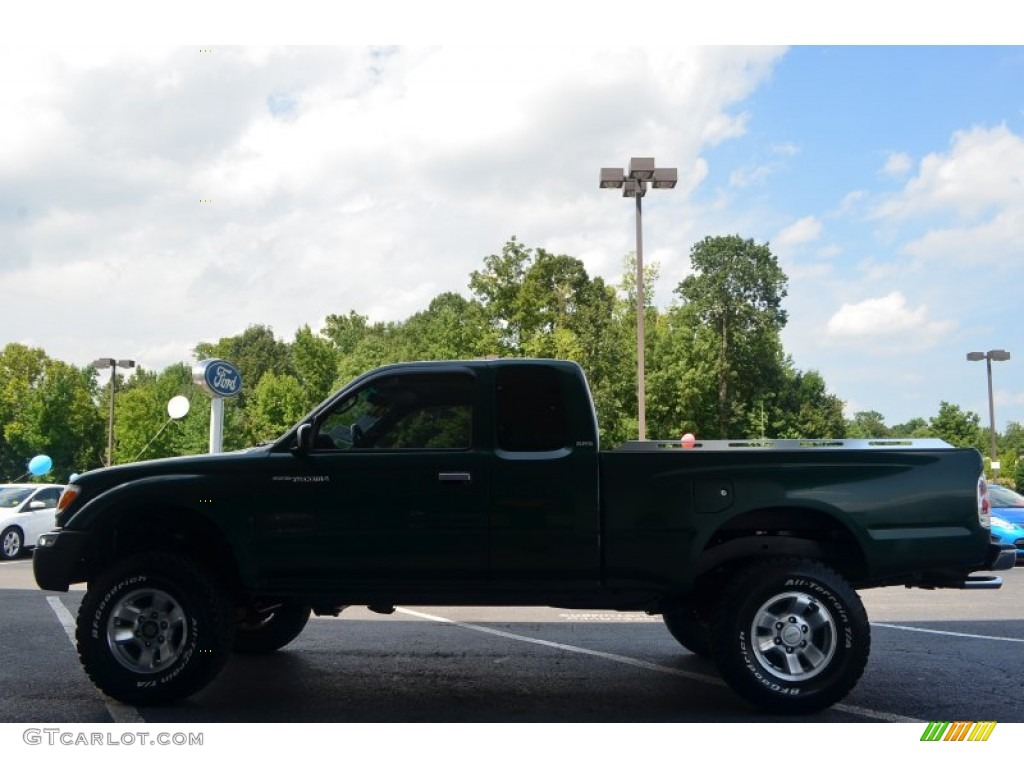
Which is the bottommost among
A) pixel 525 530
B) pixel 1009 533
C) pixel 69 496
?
pixel 1009 533

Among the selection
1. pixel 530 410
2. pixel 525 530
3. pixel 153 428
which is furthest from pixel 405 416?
pixel 153 428

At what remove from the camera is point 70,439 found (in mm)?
74062

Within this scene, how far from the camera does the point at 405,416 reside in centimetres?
603

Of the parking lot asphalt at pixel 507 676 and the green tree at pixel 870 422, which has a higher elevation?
the green tree at pixel 870 422

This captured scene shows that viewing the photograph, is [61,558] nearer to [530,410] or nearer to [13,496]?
[530,410]

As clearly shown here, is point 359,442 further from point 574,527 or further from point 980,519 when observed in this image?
point 980,519

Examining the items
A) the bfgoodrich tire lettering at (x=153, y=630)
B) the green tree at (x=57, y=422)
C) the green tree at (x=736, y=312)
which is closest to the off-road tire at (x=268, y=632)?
the bfgoodrich tire lettering at (x=153, y=630)

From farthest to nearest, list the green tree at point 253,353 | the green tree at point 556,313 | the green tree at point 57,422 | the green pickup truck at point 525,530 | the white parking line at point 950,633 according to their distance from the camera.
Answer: the green tree at point 253,353 < the green tree at point 57,422 < the green tree at point 556,313 < the white parking line at point 950,633 < the green pickup truck at point 525,530

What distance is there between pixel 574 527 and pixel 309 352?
216ft

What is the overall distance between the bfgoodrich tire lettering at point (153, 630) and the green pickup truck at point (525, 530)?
0.01m

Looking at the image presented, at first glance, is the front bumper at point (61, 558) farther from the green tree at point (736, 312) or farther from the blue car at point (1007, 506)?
the green tree at point (736, 312)
